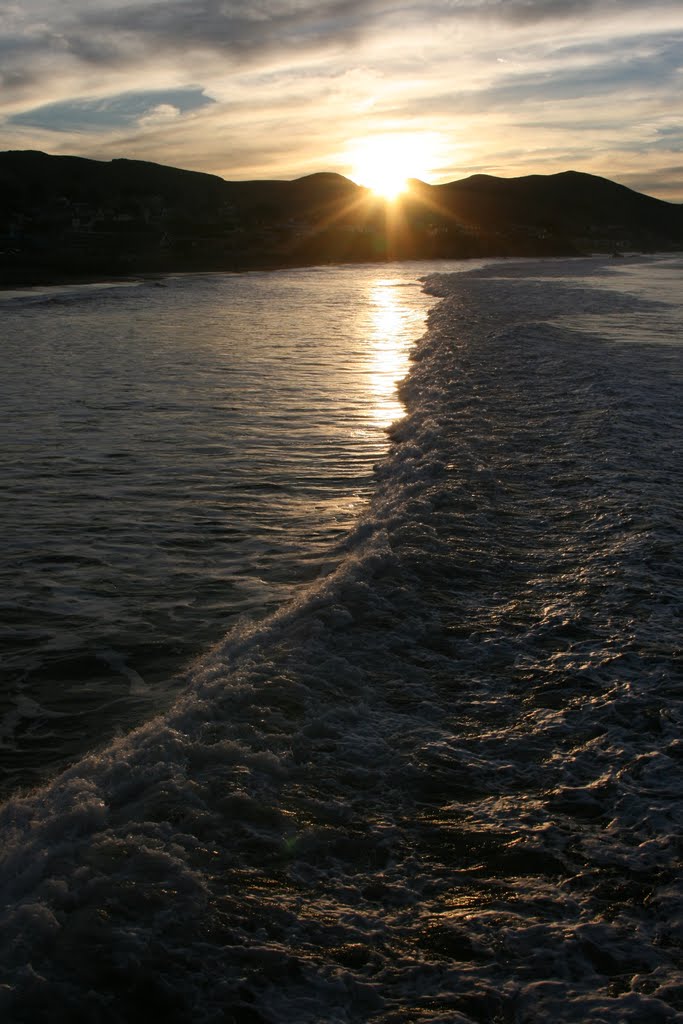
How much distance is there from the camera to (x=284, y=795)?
442 centimetres

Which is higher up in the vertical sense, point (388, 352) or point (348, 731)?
point (388, 352)

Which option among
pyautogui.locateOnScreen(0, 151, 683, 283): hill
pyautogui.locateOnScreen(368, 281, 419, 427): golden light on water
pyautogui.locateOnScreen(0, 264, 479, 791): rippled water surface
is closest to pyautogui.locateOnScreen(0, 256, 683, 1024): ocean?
pyautogui.locateOnScreen(0, 264, 479, 791): rippled water surface

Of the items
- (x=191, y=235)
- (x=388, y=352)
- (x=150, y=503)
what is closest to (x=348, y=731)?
(x=150, y=503)

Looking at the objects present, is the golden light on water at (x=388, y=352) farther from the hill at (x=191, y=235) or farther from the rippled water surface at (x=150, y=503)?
the hill at (x=191, y=235)

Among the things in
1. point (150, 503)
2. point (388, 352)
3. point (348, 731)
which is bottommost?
point (348, 731)

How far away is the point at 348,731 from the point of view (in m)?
5.01

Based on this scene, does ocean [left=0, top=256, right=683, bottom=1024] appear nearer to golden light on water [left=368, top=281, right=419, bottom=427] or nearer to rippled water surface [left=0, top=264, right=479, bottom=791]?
rippled water surface [left=0, top=264, right=479, bottom=791]

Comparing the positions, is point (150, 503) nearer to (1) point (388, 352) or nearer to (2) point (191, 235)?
(1) point (388, 352)

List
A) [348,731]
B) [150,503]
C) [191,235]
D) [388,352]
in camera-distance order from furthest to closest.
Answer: [191,235]
[388,352]
[150,503]
[348,731]

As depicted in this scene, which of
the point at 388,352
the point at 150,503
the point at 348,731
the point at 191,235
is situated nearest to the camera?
the point at 348,731

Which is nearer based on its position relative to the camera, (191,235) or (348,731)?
(348,731)

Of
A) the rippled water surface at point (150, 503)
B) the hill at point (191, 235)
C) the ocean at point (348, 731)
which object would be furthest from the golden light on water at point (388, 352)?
the hill at point (191, 235)

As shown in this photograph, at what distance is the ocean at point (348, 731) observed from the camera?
135 inches

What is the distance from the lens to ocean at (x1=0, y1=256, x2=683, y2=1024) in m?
3.43
